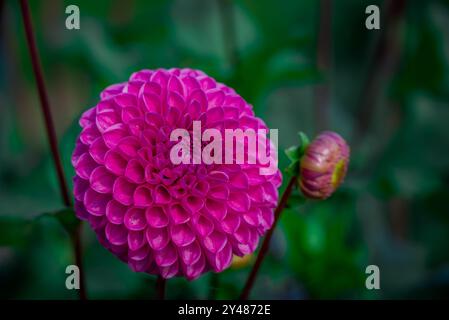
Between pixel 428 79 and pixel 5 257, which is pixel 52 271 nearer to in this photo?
pixel 5 257

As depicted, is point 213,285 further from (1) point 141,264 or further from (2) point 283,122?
(2) point 283,122

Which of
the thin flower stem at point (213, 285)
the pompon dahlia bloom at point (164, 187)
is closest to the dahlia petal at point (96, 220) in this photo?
the pompon dahlia bloom at point (164, 187)

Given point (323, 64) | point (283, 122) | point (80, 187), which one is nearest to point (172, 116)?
point (80, 187)

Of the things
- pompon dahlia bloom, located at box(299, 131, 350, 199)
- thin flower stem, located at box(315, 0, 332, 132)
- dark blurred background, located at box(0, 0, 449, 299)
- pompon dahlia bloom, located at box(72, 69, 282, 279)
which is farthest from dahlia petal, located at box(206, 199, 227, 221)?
thin flower stem, located at box(315, 0, 332, 132)

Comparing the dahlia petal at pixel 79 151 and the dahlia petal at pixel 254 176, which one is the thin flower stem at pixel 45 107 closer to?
the dahlia petal at pixel 79 151

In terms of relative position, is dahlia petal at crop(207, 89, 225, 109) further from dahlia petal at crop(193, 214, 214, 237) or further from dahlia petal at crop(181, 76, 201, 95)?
dahlia petal at crop(193, 214, 214, 237)

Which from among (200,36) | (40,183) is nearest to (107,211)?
(40,183)
